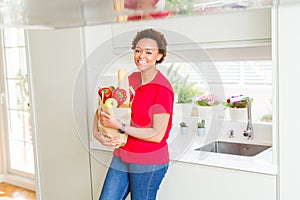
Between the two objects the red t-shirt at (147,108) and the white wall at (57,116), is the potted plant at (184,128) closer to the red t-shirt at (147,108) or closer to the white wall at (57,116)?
the red t-shirt at (147,108)

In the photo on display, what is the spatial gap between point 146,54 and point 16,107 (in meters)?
2.63

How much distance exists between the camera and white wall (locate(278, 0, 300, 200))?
1.77 metres

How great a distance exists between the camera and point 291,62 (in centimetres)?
179

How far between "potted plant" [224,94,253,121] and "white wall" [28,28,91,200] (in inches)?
37.3

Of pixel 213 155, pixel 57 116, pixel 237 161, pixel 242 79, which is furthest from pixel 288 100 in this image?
pixel 57 116

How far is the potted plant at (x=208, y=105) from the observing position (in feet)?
8.59

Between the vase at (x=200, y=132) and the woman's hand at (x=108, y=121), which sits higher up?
the woman's hand at (x=108, y=121)

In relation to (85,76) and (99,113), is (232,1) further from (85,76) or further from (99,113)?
(85,76)

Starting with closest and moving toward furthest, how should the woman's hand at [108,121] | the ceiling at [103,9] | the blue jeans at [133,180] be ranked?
the ceiling at [103,9], the woman's hand at [108,121], the blue jeans at [133,180]

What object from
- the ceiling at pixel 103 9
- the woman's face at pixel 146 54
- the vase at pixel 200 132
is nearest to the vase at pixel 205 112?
the vase at pixel 200 132

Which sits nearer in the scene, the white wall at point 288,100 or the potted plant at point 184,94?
the white wall at point 288,100

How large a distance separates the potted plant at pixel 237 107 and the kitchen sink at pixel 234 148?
16 centimetres

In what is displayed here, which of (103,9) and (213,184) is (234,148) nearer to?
(213,184)

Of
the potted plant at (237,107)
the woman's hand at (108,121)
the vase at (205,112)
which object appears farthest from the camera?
the vase at (205,112)
